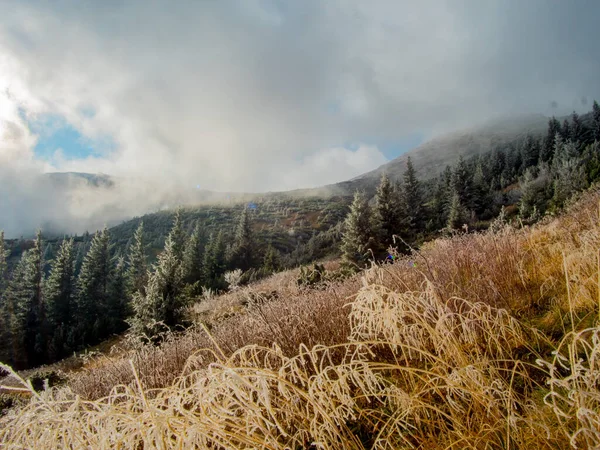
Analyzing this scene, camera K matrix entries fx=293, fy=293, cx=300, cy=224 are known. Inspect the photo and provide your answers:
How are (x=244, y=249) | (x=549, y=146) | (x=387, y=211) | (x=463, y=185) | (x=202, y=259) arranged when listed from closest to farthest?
(x=387, y=211) → (x=463, y=185) → (x=202, y=259) → (x=244, y=249) → (x=549, y=146)

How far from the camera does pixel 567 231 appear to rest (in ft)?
13.3

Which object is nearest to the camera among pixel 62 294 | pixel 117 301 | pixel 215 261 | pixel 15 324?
pixel 15 324

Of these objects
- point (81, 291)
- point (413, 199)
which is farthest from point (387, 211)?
point (81, 291)

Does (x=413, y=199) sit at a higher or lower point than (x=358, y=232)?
higher

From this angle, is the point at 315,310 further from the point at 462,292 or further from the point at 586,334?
the point at 586,334

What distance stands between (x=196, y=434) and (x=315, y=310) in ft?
7.34

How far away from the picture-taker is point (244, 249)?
42375mm

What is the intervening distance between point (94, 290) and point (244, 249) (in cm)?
1917

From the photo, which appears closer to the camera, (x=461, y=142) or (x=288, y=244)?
(x=288, y=244)

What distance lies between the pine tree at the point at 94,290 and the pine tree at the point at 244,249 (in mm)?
16459

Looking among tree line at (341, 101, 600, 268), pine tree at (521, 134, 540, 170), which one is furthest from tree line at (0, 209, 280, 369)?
pine tree at (521, 134, 540, 170)

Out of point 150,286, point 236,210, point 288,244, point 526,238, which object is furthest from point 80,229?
point 526,238

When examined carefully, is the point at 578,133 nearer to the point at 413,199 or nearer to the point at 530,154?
the point at 530,154

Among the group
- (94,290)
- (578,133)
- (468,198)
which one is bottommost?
(94,290)
